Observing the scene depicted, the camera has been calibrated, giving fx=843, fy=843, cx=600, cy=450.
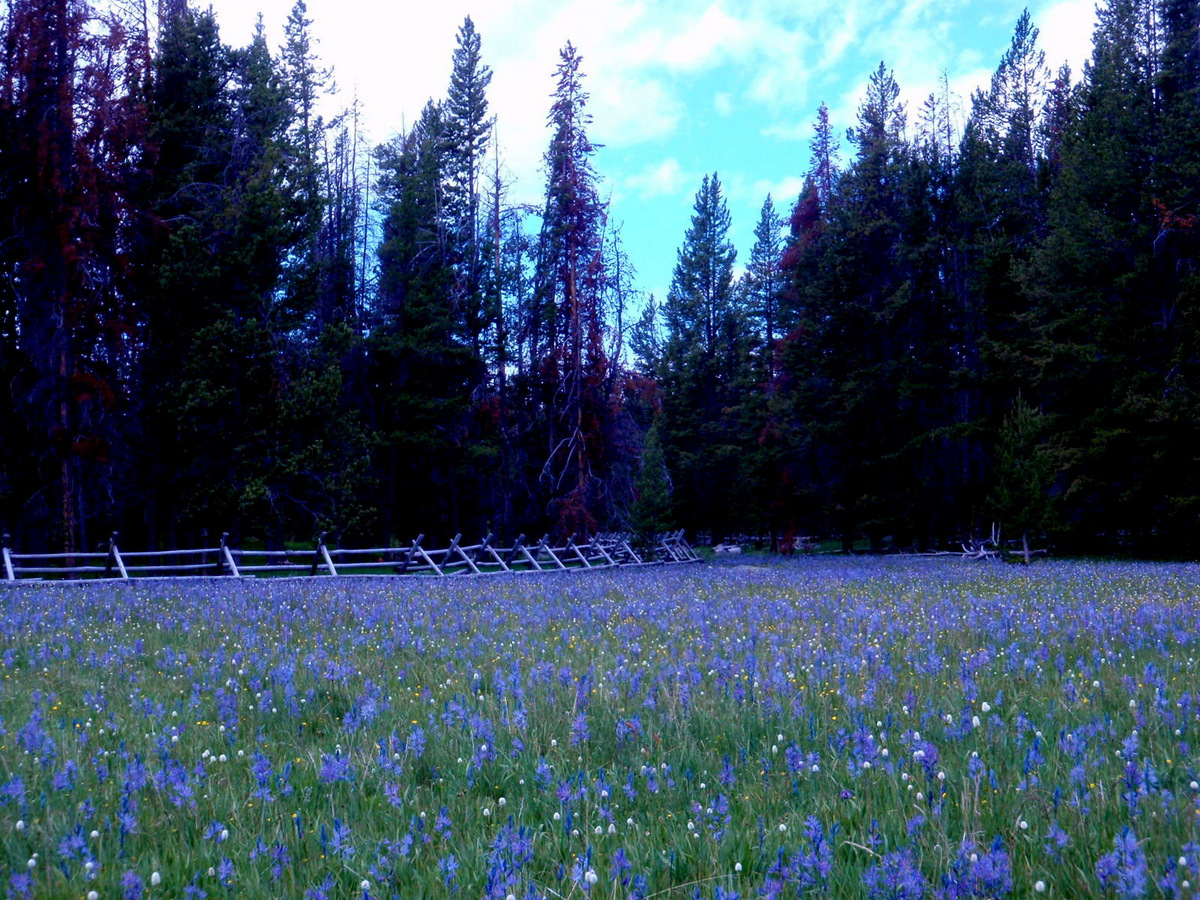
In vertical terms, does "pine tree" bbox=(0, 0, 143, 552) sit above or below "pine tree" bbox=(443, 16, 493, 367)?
below

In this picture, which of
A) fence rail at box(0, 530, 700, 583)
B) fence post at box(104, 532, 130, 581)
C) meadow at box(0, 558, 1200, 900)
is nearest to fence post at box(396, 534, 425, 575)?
fence rail at box(0, 530, 700, 583)

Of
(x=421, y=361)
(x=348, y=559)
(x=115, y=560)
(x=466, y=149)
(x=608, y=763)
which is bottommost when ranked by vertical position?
(x=348, y=559)

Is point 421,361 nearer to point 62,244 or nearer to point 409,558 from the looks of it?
point 62,244

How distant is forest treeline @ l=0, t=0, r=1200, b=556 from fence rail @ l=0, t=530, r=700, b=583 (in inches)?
49.5

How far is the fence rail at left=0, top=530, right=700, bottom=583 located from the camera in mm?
20812

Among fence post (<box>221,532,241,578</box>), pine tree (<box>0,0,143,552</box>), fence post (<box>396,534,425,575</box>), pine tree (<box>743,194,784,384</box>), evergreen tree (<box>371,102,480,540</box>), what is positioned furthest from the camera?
pine tree (<box>743,194,784,384</box>)

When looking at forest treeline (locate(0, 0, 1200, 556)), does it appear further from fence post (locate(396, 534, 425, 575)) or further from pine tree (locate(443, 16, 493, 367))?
fence post (locate(396, 534, 425, 575))

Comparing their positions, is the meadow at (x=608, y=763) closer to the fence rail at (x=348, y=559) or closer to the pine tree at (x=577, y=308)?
the fence rail at (x=348, y=559)

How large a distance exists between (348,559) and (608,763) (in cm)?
Result: 3257

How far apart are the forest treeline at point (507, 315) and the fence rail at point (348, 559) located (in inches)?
49.5

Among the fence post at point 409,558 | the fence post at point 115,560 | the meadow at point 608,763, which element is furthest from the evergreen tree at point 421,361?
the meadow at point 608,763

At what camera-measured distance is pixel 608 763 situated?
467cm

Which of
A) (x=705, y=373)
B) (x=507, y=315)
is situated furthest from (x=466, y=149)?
(x=705, y=373)

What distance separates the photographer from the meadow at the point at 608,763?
3.06 meters
